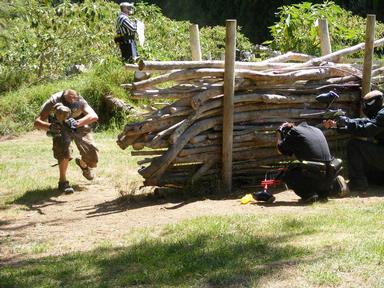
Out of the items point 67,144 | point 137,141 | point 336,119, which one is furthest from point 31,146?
point 336,119

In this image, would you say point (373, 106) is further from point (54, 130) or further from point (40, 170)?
point (40, 170)

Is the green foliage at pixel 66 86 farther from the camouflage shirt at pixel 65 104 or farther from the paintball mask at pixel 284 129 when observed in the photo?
the paintball mask at pixel 284 129

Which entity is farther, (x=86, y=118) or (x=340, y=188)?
(x=86, y=118)

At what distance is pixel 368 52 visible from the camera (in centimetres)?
910

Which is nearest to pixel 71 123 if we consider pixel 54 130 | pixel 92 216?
pixel 54 130

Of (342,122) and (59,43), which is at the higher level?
(59,43)

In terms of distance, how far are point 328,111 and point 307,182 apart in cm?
176

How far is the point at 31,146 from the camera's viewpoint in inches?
498

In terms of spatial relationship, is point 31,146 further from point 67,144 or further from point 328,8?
point 328,8

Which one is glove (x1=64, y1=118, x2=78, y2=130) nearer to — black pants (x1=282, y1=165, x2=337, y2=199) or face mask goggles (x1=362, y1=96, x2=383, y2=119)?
black pants (x1=282, y1=165, x2=337, y2=199)

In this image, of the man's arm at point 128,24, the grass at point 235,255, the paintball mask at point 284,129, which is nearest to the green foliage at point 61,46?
the man's arm at point 128,24

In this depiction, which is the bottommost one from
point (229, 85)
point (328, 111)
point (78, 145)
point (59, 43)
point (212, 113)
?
point (78, 145)

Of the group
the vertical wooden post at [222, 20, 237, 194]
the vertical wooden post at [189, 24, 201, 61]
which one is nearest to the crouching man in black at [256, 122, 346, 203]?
the vertical wooden post at [222, 20, 237, 194]

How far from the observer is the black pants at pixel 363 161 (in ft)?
27.1
